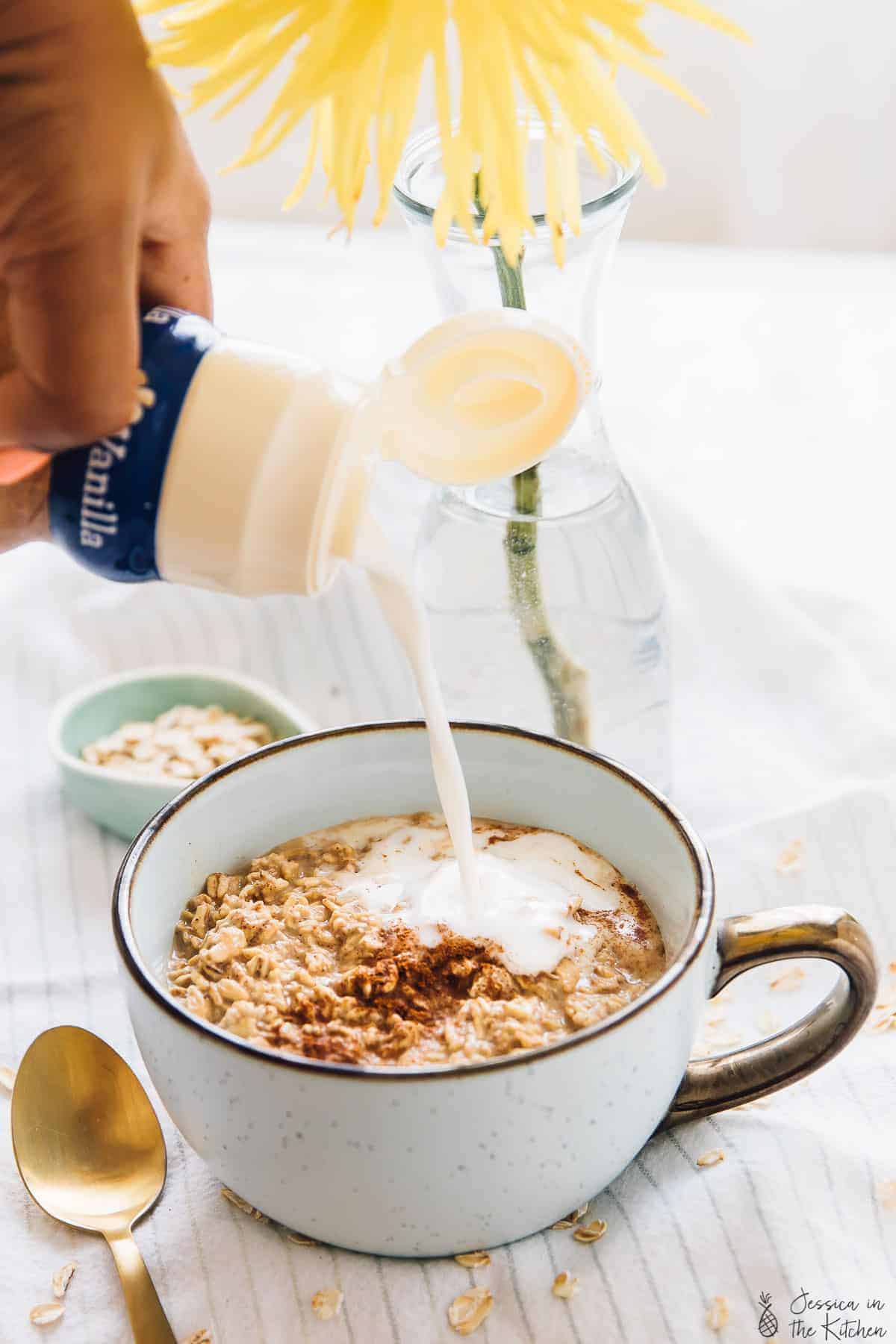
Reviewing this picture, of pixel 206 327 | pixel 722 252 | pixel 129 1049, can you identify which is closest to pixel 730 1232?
pixel 129 1049

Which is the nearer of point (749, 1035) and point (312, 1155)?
point (312, 1155)

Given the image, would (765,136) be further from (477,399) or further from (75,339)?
(75,339)

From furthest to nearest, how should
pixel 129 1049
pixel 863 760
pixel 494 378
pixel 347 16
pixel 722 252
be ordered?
pixel 722 252 < pixel 863 760 < pixel 129 1049 < pixel 494 378 < pixel 347 16

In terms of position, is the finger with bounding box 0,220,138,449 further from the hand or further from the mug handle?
the mug handle

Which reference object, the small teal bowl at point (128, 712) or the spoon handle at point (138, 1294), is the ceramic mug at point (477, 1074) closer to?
the spoon handle at point (138, 1294)

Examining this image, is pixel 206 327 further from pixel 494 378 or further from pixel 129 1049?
pixel 129 1049

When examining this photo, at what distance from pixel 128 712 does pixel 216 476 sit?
0.52 m

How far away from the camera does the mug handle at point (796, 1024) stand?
2.21ft

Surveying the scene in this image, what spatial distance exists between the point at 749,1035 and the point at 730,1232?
17 centimetres

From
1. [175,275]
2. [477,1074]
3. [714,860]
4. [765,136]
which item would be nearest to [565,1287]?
[477,1074]

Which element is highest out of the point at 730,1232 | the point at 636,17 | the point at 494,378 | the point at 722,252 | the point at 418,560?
the point at 636,17

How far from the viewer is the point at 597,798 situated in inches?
31.5

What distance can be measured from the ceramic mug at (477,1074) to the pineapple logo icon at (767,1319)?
8 cm

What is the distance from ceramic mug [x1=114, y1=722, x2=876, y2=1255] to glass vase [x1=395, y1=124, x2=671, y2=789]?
10cm
